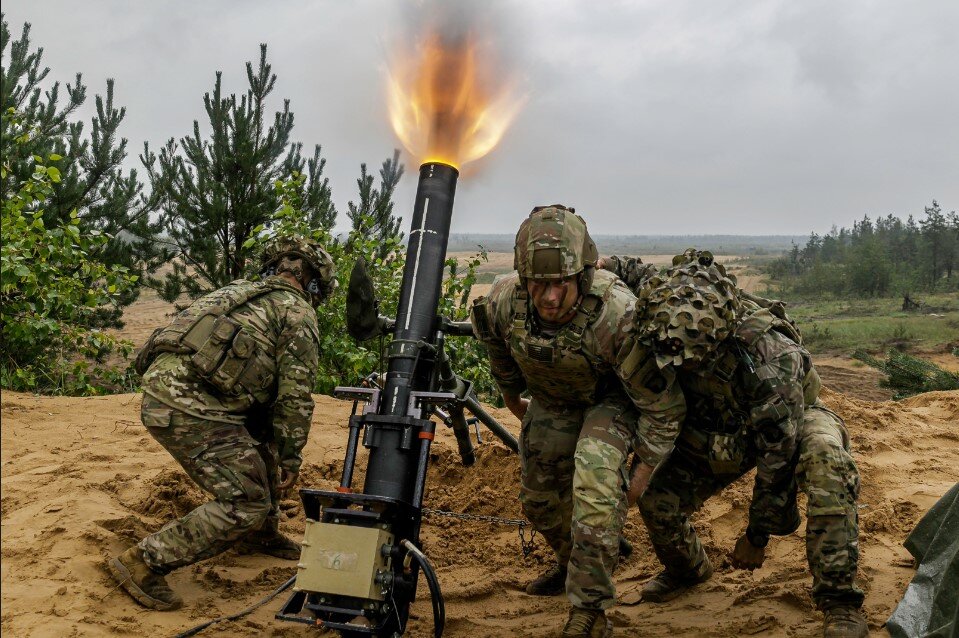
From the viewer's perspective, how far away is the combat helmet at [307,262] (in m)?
4.90

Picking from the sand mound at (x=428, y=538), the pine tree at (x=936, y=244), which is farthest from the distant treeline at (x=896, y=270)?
the sand mound at (x=428, y=538)

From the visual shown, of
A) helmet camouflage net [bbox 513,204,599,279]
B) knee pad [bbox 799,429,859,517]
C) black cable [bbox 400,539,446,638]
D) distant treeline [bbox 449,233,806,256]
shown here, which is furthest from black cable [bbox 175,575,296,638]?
distant treeline [bbox 449,233,806,256]

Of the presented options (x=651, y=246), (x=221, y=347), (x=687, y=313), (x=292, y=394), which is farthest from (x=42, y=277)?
(x=651, y=246)

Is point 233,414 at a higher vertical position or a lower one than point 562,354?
lower

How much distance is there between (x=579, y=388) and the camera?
13.7 feet

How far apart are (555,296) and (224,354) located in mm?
1891

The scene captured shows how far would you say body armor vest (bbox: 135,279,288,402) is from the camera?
14.4 ft

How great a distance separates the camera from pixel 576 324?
3947 millimetres

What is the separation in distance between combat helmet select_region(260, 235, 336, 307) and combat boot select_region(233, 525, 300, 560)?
156 centimetres

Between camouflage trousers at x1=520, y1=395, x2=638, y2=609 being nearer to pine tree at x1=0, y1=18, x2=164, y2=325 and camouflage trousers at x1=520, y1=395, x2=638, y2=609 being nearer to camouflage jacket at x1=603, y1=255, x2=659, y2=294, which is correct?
camouflage jacket at x1=603, y1=255, x2=659, y2=294

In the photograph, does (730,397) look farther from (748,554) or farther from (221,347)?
(221,347)

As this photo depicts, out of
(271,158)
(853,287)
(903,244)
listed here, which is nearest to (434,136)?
(271,158)

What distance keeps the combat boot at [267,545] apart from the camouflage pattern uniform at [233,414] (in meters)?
0.79

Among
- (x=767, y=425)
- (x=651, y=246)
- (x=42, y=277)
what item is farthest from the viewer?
(x=651, y=246)
